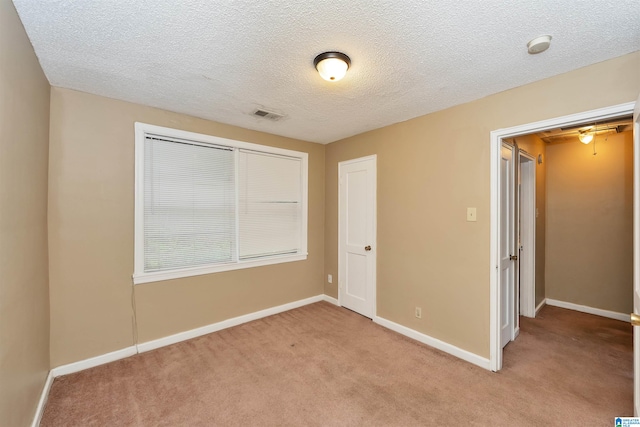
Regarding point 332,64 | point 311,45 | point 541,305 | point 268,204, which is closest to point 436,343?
point 541,305

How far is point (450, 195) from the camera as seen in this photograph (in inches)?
109

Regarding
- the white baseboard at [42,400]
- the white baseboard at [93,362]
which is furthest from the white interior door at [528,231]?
the white baseboard at [42,400]

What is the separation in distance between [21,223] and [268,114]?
212 cm

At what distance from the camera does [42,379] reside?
2.08 meters

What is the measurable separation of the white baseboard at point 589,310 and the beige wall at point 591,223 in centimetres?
5

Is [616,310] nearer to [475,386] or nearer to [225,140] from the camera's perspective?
[475,386]

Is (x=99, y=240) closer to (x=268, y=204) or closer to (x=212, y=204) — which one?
(x=212, y=204)

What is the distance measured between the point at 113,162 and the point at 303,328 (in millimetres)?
2616

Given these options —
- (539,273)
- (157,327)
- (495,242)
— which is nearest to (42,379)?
(157,327)

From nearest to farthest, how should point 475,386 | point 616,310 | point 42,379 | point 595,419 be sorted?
point 595,419
point 42,379
point 475,386
point 616,310

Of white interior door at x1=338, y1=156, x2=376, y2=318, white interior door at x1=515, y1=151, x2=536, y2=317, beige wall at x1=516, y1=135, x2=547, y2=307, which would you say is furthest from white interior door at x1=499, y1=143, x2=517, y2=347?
white interior door at x1=338, y1=156, x2=376, y2=318

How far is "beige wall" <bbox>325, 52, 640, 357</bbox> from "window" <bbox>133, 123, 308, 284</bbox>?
1.24m

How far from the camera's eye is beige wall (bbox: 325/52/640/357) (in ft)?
6.83

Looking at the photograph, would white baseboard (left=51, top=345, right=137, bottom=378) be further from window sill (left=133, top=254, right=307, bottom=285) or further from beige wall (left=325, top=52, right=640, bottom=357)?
beige wall (left=325, top=52, right=640, bottom=357)
